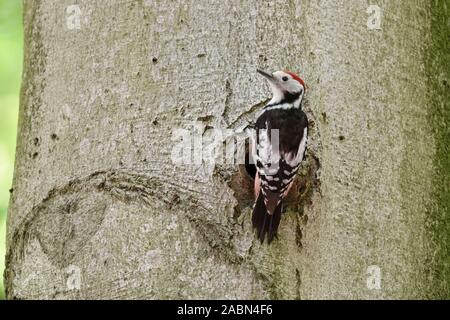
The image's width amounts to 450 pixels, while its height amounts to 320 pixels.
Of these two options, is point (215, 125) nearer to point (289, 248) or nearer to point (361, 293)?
point (289, 248)

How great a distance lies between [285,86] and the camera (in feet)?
9.89

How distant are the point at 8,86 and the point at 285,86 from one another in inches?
102

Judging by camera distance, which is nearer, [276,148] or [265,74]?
[265,74]

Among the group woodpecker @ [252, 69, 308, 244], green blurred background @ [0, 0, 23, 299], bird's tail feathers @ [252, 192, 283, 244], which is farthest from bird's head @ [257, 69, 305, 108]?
green blurred background @ [0, 0, 23, 299]

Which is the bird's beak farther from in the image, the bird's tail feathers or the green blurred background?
the green blurred background

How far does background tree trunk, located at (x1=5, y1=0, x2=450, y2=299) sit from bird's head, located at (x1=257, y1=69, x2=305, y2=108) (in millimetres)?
37

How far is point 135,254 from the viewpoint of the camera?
241 cm

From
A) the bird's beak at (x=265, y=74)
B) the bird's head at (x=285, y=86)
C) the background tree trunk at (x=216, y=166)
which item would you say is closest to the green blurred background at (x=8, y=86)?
the background tree trunk at (x=216, y=166)

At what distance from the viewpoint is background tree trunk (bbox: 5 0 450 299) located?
7.95ft

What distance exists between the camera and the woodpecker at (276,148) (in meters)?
2.49

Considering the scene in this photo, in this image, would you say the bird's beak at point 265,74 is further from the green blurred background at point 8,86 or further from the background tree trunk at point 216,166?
the green blurred background at point 8,86

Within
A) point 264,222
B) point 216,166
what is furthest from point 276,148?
point 264,222

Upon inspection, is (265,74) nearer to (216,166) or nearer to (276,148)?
(216,166)
